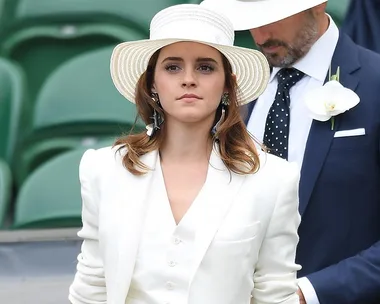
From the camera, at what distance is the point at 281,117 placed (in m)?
2.32

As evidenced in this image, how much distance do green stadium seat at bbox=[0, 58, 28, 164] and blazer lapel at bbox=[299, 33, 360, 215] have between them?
2.25 m

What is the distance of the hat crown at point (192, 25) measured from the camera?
181cm

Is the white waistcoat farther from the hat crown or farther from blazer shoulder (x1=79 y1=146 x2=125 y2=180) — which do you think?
the hat crown

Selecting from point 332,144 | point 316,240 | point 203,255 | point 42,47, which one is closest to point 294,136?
point 332,144

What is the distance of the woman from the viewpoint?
69.1 inches

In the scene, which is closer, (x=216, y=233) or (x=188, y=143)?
(x=216, y=233)

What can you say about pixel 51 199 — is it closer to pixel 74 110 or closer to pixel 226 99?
pixel 74 110

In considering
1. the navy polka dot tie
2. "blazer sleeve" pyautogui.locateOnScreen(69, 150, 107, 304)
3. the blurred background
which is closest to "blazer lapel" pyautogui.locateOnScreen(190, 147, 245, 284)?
"blazer sleeve" pyautogui.locateOnScreen(69, 150, 107, 304)

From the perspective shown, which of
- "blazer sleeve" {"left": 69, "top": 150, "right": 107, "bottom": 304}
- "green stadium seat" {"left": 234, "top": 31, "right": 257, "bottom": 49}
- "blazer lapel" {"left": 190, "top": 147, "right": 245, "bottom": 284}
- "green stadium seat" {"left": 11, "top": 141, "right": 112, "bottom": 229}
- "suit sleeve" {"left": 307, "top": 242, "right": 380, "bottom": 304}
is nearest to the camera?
"blazer lapel" {"left": 190, "top": 147, "right": 245, "bottom": 284}

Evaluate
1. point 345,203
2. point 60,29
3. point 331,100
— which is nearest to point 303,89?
point 331,100

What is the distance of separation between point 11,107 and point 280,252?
8.80 ft

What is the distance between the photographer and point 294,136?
231cm

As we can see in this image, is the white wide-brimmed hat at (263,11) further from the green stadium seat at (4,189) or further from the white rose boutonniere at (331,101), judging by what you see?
the green stadium seat at (4,189)

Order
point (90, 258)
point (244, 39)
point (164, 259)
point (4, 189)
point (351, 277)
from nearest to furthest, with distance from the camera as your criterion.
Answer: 1. point (164, 259)
2. point (90, 258)
3. point (351, 277)
4. point (4, 189)
5. point (244, 39)
